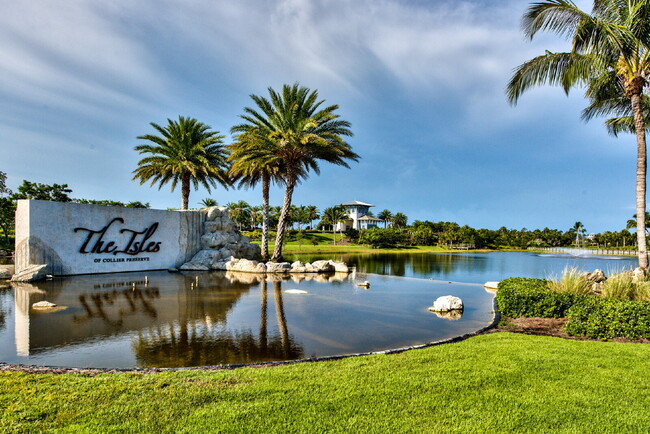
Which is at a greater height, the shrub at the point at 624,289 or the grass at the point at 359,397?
the shrub at the point at 624,289

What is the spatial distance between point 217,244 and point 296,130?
10.2 meters

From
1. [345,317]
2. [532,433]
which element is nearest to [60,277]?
[345,317]

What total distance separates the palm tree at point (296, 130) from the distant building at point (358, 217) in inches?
2724

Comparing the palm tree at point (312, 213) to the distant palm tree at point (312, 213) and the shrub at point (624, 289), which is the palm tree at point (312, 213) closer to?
the distant palm tree at point (312, 213)

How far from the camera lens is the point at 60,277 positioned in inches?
701

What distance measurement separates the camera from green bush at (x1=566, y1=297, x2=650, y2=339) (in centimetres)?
713

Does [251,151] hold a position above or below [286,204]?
above

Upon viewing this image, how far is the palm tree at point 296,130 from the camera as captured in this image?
25.3 m

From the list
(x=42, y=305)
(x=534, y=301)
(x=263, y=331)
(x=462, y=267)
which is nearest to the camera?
(x=263, y=331)

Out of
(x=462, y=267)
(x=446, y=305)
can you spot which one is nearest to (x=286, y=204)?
(x=462, y=267)

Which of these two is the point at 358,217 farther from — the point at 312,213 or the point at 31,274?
the point at 31,274

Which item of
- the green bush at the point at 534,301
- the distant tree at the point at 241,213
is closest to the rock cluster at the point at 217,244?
the green bush at the point at 534,301

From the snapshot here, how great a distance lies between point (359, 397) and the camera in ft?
13.4

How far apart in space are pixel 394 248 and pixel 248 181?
4297 cm
